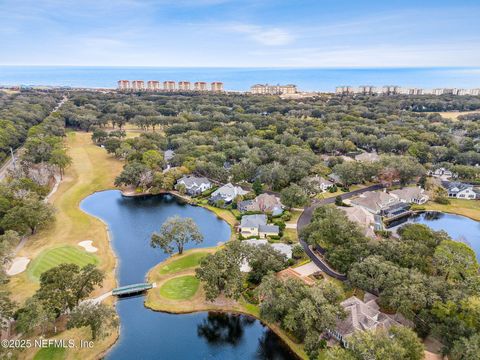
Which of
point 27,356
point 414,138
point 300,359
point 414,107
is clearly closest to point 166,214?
point 27,356

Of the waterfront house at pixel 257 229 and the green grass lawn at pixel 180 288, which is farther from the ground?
the waterfront house at pixel 257 229

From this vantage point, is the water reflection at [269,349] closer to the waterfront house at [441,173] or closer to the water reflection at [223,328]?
the water reflection at [223,328]

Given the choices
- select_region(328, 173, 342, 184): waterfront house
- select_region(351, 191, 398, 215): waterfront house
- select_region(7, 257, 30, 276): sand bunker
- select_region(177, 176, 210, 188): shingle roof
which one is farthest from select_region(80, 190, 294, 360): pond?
select_region(328, 173, 342, 184): waterfront house

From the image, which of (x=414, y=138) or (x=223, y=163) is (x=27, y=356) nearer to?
(x=223, y=163)

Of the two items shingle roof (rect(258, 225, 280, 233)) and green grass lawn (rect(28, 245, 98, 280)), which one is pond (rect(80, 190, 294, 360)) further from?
shingle roof (rect(258, 225, 280, 233))

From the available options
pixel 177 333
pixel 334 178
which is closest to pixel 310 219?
pixel 334 178

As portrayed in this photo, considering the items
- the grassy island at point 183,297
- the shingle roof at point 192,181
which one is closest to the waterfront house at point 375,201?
the shingle roof at point 192,181
